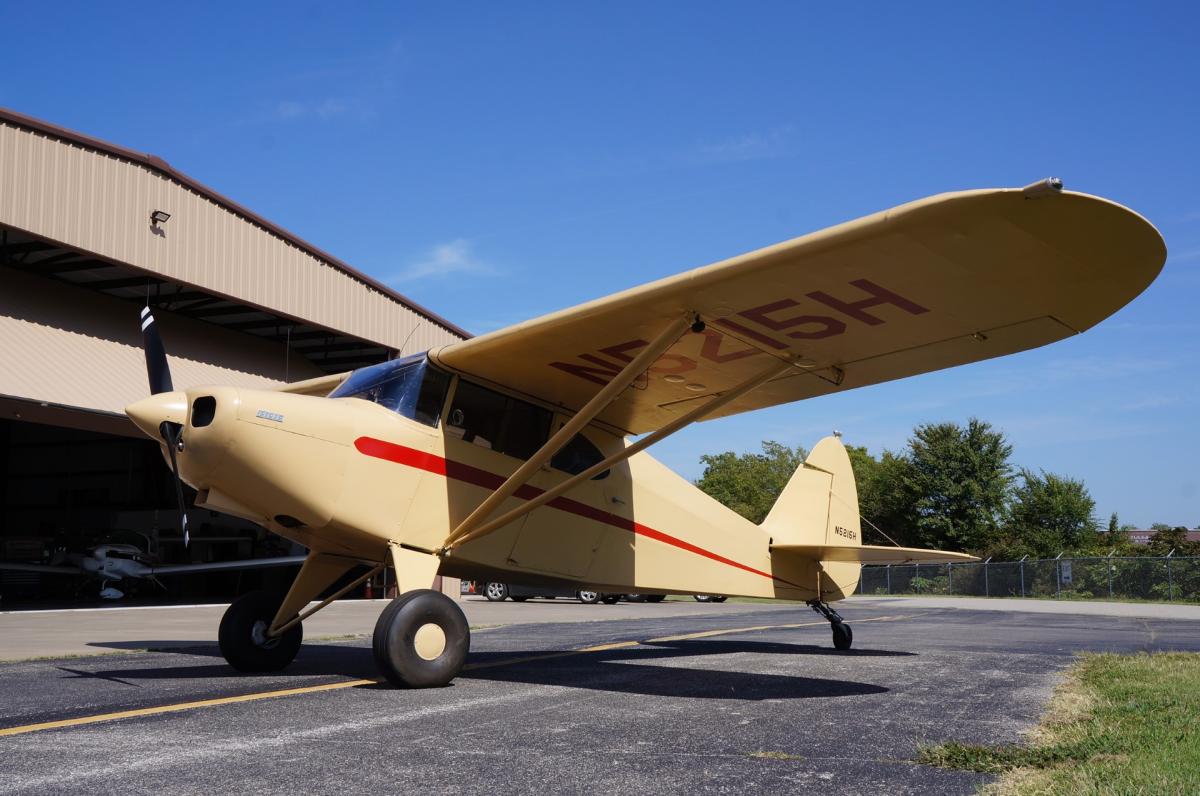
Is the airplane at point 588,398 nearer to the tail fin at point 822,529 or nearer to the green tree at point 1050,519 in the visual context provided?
the tail fin at point 822,529

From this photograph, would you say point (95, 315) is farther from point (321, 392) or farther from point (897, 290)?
point (897, 290)

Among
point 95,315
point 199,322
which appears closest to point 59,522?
point 199,322

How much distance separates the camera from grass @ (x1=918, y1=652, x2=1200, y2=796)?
11.3ft

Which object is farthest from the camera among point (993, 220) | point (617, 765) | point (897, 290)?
point (897, 290)

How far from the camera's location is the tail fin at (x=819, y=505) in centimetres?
1127

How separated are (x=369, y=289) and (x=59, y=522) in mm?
23778

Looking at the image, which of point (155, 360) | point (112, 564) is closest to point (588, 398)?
point (155, 360)

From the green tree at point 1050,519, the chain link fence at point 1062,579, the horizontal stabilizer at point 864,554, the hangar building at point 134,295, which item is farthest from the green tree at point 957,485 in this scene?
the horizontal stabilizer at point 864,554

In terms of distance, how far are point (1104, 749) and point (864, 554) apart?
6.22m

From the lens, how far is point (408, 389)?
7.52 m

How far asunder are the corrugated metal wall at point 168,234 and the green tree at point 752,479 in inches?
2367

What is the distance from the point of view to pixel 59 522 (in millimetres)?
39688

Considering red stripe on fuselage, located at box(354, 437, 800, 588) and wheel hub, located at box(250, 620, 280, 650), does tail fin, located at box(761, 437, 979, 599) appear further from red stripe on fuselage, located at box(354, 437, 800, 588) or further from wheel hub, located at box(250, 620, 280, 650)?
wheel hub, located at box(250, 620, 280, 650)

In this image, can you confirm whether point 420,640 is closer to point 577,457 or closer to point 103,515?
point 577,457
